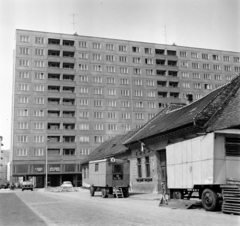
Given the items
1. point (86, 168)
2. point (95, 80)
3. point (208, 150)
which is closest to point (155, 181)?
point (208, 150)

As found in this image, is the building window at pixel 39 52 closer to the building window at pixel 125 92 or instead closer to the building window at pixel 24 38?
the building window at pixel 24 38

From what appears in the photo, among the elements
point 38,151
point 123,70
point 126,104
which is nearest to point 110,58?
point 123,70

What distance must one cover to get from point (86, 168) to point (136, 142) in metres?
25.7

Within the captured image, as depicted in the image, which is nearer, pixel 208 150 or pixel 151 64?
pixel 208 150

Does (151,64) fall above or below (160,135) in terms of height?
Answer: above

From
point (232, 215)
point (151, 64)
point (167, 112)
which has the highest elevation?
point (151, 64)

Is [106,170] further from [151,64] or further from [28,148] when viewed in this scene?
[151,64]

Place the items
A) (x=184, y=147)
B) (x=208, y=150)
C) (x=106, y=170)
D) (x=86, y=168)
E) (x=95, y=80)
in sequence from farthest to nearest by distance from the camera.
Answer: (x=95, y=80) < (x=86, y=168) < (x=106, y=170) < (x=184, y=147) < (x=208, y=150)

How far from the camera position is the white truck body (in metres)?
14.8

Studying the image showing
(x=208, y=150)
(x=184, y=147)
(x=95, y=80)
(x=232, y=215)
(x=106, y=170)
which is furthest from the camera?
(x=95, y=80)

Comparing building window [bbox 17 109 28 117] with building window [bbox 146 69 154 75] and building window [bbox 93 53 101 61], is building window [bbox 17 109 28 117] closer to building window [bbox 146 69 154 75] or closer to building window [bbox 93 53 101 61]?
building window [bbox 93 53 101 61]

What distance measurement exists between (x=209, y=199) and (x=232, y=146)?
2.67 meters

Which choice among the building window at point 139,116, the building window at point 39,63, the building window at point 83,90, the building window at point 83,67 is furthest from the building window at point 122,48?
the building window at point 39,63

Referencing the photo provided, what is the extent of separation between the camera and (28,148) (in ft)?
252
